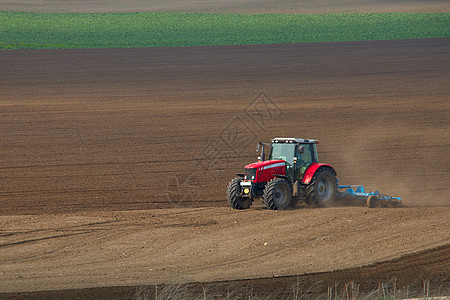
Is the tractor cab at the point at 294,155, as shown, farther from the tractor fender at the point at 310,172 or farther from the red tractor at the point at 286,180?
the tractor fender at the point at 310,172

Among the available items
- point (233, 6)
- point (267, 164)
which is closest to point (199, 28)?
point (233, 6)

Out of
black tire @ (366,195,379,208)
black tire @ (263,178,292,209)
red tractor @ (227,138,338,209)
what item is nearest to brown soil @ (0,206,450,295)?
black tire @ (263,178,292,209)

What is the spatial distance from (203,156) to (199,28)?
35725mm

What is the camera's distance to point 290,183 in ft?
56.0

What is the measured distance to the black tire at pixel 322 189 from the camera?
17.2 metres

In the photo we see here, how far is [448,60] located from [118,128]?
21962 mm

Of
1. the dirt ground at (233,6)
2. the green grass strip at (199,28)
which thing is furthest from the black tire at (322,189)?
the dirt ground at (233,6)

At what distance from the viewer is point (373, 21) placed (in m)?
60.8

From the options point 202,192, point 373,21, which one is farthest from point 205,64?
point 373,21

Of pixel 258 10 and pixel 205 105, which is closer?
pixel 205 105

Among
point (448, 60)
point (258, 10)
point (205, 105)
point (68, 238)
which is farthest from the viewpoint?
point (258, 10)

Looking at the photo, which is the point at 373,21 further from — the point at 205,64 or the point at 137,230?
the point at 137,230

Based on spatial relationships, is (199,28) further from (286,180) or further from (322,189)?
(286,180)

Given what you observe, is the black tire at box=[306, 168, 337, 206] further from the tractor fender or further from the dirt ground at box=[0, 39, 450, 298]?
the dirt ground at box=[0, 39, 450, 298]
